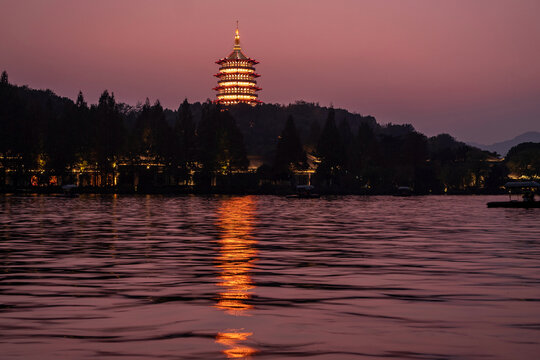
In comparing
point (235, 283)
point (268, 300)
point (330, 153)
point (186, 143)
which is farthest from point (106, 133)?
point (268, 300)

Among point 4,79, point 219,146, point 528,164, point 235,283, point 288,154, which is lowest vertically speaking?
point 235,283

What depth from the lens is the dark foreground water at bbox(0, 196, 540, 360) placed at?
10.1 m

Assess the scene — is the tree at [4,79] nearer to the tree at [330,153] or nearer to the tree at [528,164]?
the tree at [330,153]

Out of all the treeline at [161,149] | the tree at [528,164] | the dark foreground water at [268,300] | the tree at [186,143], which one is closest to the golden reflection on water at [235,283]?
the dark foreground water at [268,300]

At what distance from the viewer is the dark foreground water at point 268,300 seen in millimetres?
10125

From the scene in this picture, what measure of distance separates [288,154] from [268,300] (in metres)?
144

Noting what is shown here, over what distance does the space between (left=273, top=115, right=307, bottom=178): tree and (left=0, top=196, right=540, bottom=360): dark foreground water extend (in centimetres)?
12771

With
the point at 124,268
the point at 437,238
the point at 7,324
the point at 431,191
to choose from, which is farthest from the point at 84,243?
the point at 431,191

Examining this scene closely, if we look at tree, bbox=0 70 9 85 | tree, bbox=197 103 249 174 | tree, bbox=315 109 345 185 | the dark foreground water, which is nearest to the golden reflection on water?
the dark foreground water

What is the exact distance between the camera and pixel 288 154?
158000mm

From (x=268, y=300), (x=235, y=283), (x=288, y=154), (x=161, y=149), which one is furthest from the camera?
(x=288, y=154)

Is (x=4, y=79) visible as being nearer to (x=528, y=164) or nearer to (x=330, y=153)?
(x=330, y=153)

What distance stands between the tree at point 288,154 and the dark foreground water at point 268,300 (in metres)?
128

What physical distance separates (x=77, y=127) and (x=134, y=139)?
36.7 feet
